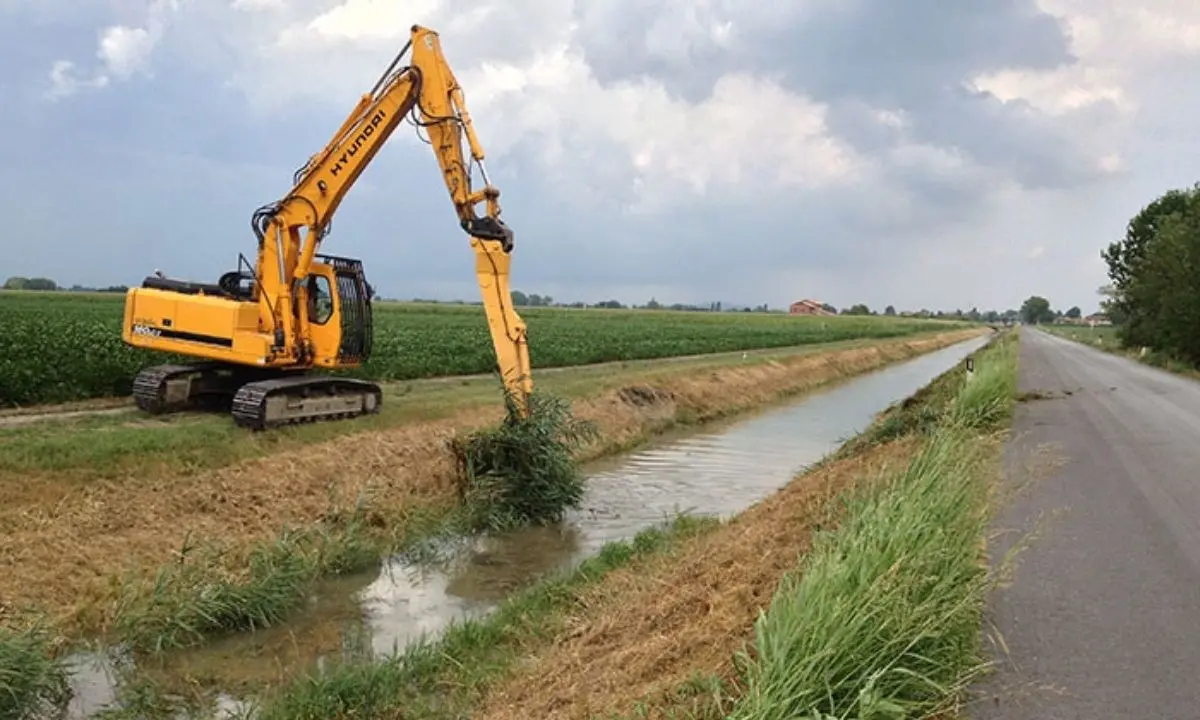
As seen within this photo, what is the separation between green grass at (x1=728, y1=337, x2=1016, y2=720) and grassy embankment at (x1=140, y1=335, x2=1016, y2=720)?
1 centimetres

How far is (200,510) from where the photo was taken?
10.9 m

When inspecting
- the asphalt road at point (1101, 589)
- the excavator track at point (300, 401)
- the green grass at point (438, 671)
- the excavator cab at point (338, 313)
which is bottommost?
the green grass at point (438, 671)

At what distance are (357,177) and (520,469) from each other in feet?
17.2

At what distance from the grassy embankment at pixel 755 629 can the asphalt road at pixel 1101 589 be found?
1.49 ft

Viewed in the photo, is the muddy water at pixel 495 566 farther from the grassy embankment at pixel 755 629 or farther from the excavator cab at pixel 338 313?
the excavator cab at pixel 338 313

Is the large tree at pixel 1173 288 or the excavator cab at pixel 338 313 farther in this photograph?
the large tree at pixel 1173 288

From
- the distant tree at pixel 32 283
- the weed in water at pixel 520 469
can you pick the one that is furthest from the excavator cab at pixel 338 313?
the distant tree at pixel 32 283

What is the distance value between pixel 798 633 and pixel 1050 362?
4115cm

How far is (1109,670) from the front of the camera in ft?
18.4

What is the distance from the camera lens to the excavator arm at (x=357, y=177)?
1328 centimetres

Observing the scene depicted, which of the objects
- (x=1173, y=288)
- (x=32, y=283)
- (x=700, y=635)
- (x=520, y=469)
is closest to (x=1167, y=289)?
(x=1173, y=288)

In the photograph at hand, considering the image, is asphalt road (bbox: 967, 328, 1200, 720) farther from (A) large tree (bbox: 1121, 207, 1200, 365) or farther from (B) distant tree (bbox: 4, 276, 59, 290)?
(B) distant tree (bbox: 4, 276, 59, 290)

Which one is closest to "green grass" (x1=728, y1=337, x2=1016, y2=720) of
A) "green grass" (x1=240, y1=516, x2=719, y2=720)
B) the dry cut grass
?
the dry cut grass

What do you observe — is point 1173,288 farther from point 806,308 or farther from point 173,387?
point 806,308
